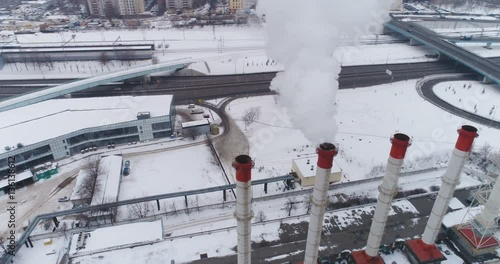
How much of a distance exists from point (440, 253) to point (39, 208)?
151 ft

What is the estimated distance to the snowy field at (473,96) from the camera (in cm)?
6475

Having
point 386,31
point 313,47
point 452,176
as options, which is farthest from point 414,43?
point 313,47

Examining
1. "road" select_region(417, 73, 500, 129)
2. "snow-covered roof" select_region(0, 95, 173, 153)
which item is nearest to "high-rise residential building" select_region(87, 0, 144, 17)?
"snow-covered roof" select_region(0, 95, 173, 153)

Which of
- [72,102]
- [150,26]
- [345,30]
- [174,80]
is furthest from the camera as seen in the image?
[150,26]

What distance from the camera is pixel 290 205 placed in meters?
42.0

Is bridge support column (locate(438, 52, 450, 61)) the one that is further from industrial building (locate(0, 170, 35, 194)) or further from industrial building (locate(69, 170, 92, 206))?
industrial building (locate(0, 170, 35, 194))

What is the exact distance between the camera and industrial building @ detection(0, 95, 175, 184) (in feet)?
159

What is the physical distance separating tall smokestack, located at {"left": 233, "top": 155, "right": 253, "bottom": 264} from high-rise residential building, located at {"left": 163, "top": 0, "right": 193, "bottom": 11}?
419 feet

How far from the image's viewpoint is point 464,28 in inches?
4648

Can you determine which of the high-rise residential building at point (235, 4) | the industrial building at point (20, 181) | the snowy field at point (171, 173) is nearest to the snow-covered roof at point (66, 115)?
the industrial building at point (20, 181)

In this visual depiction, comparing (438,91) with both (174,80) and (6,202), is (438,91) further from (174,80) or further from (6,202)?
(6,202)

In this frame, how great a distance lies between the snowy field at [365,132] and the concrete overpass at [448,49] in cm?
1854

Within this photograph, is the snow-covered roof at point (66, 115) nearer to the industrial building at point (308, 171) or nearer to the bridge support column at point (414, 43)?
the industrial building at point (308, 171)

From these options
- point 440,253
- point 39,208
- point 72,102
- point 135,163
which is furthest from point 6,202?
point 440,253
